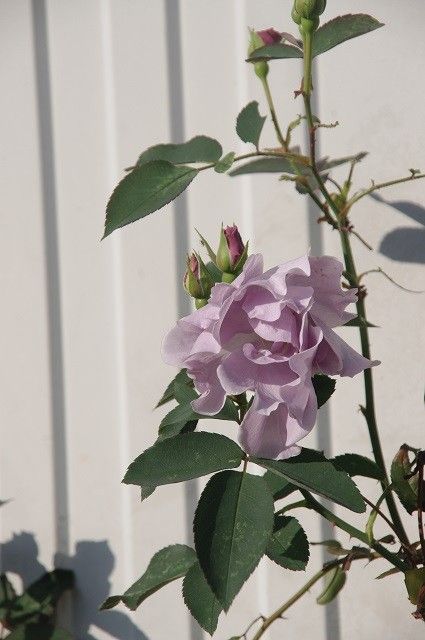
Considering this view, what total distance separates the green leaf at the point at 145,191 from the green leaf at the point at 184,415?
18cm

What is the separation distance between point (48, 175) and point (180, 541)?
2.18 feet

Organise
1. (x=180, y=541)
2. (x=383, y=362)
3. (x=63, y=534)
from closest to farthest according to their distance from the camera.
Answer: (x=383, y=362) < (x=180, y=541) < (x=63, y=534)

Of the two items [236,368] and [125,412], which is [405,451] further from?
[125,412]

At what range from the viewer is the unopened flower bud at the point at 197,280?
0.75 meters

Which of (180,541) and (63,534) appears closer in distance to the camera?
(180,541)

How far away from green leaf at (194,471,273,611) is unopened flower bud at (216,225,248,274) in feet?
0.62

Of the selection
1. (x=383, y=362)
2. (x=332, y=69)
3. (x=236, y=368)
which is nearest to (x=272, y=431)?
(x=236, y=368)

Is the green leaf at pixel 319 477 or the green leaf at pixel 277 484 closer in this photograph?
the green leaf at pixel 319 477

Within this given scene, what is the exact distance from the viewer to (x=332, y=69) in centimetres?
117

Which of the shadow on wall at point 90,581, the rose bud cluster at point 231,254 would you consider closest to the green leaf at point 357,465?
the rose bud cluster at point 231,254

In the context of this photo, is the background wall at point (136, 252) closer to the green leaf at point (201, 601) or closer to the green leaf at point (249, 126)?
the green leaf at point (249, 126)

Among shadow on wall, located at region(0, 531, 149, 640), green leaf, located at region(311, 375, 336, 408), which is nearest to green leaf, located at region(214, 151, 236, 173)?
green leaf, located at region(311, 375, 336, 408)

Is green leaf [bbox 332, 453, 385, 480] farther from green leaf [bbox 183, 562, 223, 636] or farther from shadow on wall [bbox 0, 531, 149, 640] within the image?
shadow on wall [bbox 0, 531, 149, 640]

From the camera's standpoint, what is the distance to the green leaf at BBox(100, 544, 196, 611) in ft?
2.84
